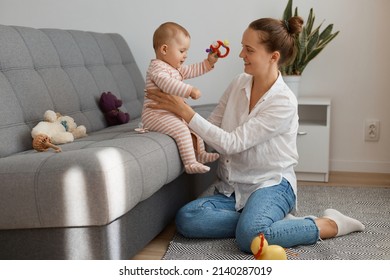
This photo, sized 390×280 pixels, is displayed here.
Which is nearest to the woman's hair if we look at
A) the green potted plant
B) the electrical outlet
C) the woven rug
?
the woven rug

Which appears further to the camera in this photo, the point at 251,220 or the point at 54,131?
the point at 54,131

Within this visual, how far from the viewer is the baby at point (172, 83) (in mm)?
2467

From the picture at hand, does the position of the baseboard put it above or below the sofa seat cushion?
below

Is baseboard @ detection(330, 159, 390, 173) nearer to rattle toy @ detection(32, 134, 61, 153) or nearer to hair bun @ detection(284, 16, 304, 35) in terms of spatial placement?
hair bun @ detection(284, 16, 304, 35)

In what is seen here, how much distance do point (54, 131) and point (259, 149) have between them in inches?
32.9

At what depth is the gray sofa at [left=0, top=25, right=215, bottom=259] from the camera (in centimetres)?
191

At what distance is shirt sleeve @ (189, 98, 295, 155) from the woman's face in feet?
0.53

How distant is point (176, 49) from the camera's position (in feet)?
8.20

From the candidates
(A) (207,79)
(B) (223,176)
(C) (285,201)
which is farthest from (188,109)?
(A) (207,79)

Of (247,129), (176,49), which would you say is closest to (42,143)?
(176,49)

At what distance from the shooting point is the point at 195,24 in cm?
398

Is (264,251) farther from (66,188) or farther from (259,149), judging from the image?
(66,188)

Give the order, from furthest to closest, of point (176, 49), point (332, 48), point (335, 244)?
point (332, 48) → point (176, 49) → point (335, 244)

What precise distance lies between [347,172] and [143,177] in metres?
2.08
